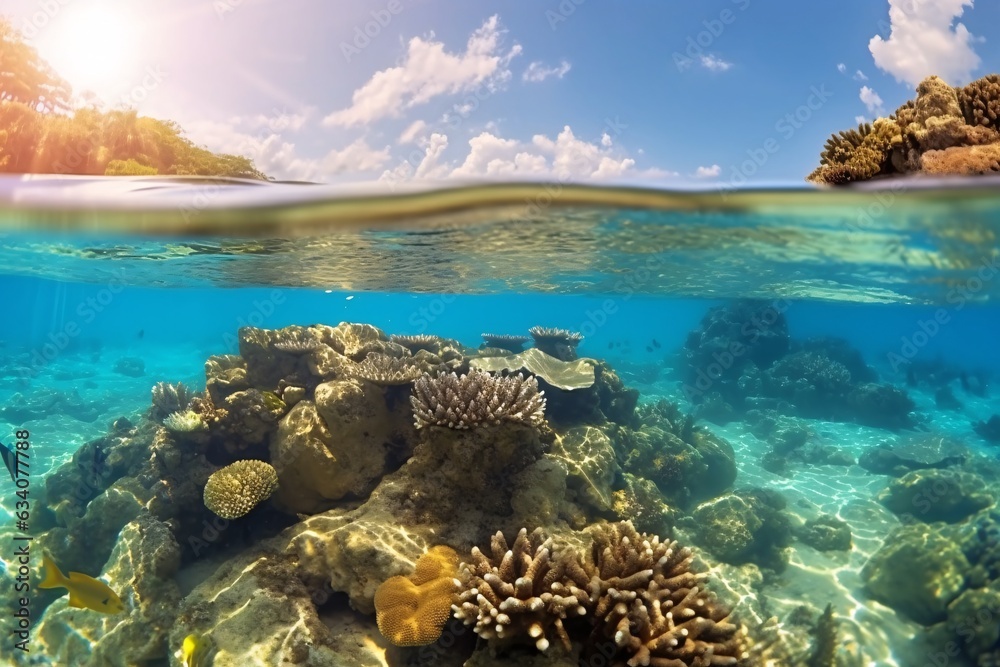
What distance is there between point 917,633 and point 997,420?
22.1 metres

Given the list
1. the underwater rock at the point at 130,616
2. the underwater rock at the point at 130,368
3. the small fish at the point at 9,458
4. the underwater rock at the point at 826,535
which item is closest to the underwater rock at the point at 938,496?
the underwater rock at the point at 826,535

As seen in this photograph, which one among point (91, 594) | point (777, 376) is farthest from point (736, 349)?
point (91, 594)

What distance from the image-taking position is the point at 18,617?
25.7ft

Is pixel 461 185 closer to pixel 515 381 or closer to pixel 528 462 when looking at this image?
pixel 515 381

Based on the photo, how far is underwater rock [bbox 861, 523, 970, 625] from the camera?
8.05 meters

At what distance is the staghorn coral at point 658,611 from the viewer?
178 inches

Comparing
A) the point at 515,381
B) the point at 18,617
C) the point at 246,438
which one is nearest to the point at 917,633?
the point at 515,381

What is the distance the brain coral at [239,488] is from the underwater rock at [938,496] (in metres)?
14.6

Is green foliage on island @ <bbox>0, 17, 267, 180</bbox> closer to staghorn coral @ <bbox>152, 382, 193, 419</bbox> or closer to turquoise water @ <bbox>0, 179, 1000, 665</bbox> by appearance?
turquoise water @ <bbox>0, 179, 1000, 665</bbox>

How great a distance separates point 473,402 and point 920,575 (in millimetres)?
8369

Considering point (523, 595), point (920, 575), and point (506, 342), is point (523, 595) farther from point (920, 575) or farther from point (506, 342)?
point (506, 342)

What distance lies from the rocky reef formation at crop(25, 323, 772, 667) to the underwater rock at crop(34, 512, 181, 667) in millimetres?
30

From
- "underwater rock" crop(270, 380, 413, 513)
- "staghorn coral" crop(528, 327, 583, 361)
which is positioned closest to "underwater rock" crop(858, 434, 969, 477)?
"staghorn coral" crop(528, 327, 583, 361)

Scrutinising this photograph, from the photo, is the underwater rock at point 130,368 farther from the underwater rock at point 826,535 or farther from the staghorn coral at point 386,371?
the underwater rock at point 826,535
